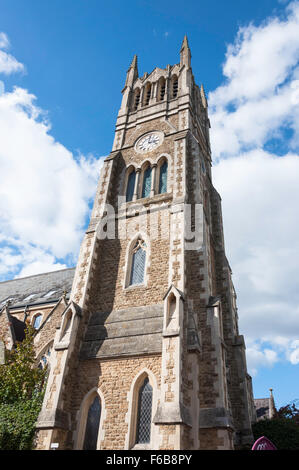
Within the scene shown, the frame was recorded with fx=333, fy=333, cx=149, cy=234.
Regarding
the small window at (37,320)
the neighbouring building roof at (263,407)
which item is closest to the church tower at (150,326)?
the small window at (37,320)

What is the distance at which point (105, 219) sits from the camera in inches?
650

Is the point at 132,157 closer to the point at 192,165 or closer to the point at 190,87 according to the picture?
the point at 192,165

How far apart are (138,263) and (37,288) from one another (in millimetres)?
16348

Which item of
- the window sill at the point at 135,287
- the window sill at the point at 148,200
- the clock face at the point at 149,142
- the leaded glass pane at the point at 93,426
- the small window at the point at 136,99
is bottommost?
the leaded glass pane at the point at 93,426

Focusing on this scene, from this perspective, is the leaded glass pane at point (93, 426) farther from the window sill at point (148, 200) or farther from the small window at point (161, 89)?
the small window at point (161, 89)

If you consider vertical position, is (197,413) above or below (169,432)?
above

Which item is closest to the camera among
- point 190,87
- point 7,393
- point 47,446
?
point 47,446

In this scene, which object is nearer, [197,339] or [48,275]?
[197,339]

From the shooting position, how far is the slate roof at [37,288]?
25.0 metres

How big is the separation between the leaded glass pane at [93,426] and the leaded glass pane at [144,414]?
1493 mm

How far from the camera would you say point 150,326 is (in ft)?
38.5

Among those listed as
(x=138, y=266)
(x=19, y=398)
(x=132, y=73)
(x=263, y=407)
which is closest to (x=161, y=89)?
(x=132, y=73)
